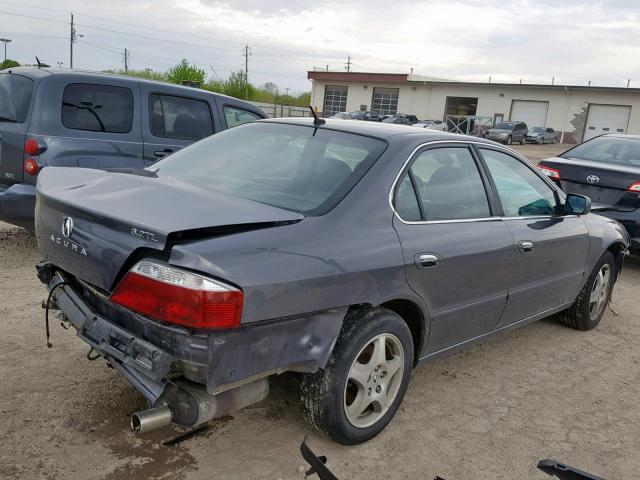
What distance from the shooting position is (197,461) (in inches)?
112

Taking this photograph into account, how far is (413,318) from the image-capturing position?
11.0 ft

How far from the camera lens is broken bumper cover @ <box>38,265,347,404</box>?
7.75 ft

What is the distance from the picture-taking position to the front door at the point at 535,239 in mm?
3945

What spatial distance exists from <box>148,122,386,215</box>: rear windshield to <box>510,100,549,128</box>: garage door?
50344mm

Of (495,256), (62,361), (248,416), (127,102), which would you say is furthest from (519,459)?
(127,102)

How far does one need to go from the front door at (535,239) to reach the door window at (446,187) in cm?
20

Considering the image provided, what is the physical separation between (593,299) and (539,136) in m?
41.7

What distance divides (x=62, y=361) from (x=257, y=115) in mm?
4509

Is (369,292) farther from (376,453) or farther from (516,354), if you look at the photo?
(516,354)

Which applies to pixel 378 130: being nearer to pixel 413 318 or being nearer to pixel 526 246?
pixel 413 318

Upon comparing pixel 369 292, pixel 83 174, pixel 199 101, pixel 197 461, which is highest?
pixel 199 101

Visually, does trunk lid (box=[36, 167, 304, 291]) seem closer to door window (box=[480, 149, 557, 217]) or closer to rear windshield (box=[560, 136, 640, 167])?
door window (box=[480, 149, 557, 217])

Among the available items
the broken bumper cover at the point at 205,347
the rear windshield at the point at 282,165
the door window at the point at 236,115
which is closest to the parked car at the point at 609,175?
the door window at the point at 236,115

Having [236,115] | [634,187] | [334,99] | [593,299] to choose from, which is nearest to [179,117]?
[236,115]
